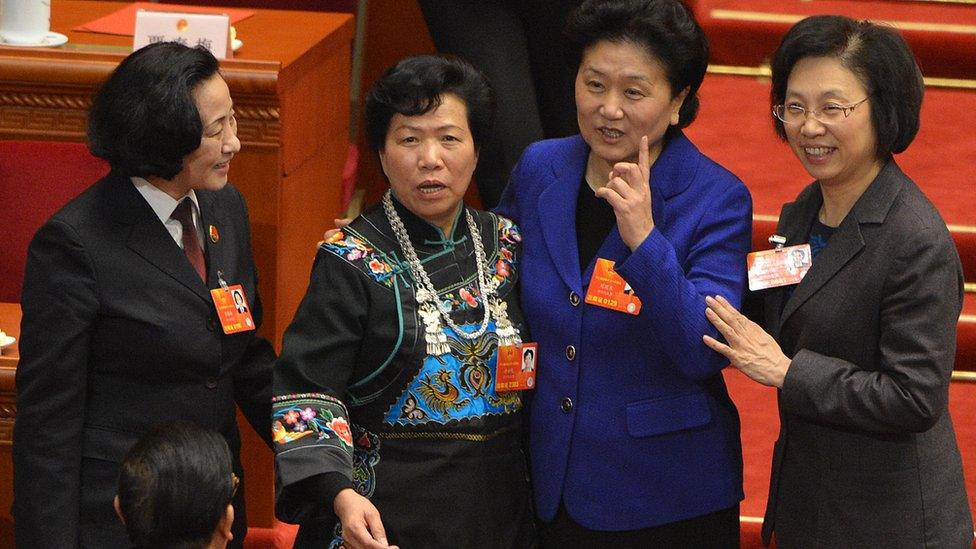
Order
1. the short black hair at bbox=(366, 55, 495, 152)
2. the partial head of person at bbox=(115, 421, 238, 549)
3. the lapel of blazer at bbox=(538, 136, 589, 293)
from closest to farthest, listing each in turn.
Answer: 1. the partial head of person at bbox=(115, 421, 238, 549)
2. the short black hair at bbox=(366, 55, 495, 152)
3. the lapel of blazer at bbox=(538, 136, 589, 293)

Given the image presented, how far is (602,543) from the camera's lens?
2.39 meters

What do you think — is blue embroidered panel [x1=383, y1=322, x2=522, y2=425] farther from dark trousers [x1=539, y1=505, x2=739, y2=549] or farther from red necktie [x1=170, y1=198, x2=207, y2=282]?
red necktie [x1=170, y1=198, x2=207, y2=282]

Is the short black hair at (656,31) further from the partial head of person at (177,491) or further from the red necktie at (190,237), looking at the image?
the partial head of person at (177,491)

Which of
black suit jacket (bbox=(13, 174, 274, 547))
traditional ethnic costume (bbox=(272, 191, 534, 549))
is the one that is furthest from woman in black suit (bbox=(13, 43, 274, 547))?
traditional ethnic costume (bbox=(272, 191, 534, 549))

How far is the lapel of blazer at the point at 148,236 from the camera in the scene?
2.31 meters

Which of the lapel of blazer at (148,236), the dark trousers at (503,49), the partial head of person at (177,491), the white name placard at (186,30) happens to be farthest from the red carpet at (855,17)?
the partial head of person at (177,491)

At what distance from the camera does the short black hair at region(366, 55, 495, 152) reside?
228cm

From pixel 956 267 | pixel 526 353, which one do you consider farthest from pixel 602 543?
pixel 956 267

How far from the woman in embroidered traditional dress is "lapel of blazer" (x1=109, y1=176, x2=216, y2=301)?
23 centimetres

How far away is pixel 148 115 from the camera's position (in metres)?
2.26

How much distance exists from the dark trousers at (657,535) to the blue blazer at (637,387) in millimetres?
18

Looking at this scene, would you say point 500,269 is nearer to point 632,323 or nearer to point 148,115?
point 632,323

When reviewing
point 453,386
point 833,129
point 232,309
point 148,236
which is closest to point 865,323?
point 833,129

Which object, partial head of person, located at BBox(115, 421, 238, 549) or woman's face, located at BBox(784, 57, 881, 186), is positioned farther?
woman's face, located at BBox(784, 57, 881, 186)
